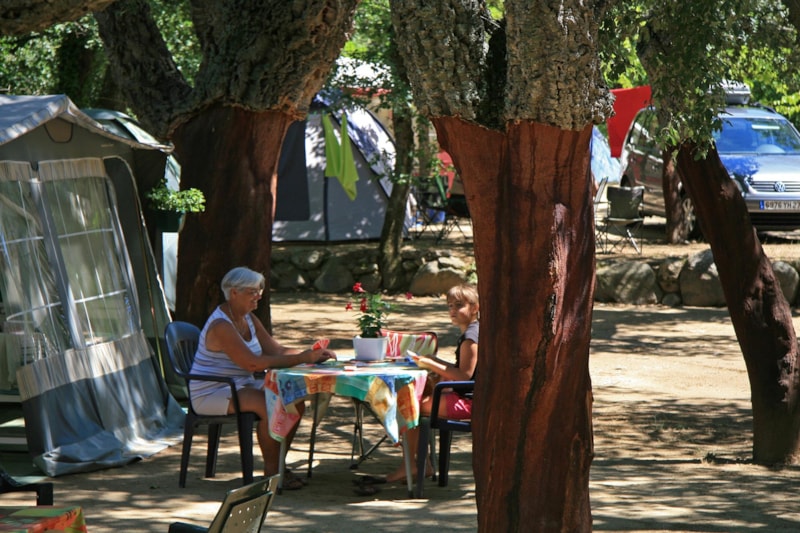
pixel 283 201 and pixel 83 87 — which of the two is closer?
pixel 83 87

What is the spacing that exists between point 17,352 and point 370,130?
1069 centimetres

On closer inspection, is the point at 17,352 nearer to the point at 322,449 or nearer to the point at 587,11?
the point at 322,449

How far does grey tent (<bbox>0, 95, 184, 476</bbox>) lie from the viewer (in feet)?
21.0

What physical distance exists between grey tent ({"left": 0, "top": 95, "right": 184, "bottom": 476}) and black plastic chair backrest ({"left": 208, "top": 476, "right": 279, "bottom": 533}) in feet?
10.9

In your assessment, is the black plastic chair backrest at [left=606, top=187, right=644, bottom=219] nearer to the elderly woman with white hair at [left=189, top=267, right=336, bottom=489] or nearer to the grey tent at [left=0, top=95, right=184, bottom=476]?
the grey tent at [left=0, top=95, right=184, bottom=476]

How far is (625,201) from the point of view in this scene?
14945 millimetres

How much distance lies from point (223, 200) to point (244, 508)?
486 cm

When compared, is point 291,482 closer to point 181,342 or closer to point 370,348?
point 370,348

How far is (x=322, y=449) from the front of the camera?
7211 millimetres

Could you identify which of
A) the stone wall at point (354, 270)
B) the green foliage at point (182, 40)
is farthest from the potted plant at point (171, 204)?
the stone wall at point (354, 270)

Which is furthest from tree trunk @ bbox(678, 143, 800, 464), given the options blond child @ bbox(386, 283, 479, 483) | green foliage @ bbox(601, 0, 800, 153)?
blond child @ bbox(386, 283, 479, 483)

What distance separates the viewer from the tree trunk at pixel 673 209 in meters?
15.3

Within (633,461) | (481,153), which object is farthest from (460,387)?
(481,153)

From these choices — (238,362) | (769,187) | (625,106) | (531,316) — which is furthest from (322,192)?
(531,316)
